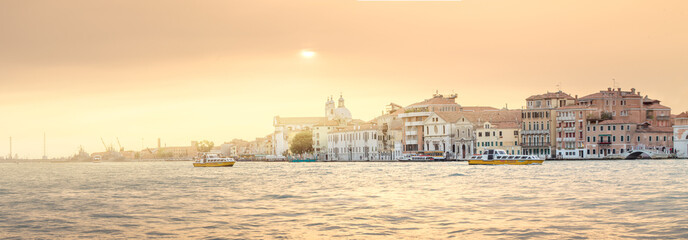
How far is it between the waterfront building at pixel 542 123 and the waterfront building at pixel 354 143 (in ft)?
90.3

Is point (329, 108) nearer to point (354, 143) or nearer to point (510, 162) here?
point (354, 143)

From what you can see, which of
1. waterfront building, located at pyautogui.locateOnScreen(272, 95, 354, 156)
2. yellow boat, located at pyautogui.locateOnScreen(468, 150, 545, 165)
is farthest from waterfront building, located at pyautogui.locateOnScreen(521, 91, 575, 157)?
waterfront building, located at pyautogui.locateOnScreen(272, 95, 354, 156)

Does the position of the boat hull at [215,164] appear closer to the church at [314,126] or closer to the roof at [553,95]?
the roof at [553,95]

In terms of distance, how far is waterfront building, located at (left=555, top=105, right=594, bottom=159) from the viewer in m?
96.6

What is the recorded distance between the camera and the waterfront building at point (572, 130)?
96625mm

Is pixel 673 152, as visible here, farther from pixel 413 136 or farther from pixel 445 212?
pixel 445 212

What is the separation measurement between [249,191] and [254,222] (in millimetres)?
14321

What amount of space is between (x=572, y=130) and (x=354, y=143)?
41.4 metres

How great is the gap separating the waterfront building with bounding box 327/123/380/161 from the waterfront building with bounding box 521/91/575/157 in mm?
27525

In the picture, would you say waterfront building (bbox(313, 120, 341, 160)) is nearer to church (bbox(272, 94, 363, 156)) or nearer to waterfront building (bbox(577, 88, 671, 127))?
church (bbox(272, 94, 363, 156))

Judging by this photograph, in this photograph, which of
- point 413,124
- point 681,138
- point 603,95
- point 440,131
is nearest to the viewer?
point 681,138

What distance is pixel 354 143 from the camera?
13088cm

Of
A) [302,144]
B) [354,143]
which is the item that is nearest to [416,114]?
[354,143]

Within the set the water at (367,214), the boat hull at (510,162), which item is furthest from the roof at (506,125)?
the water at (367,214)
